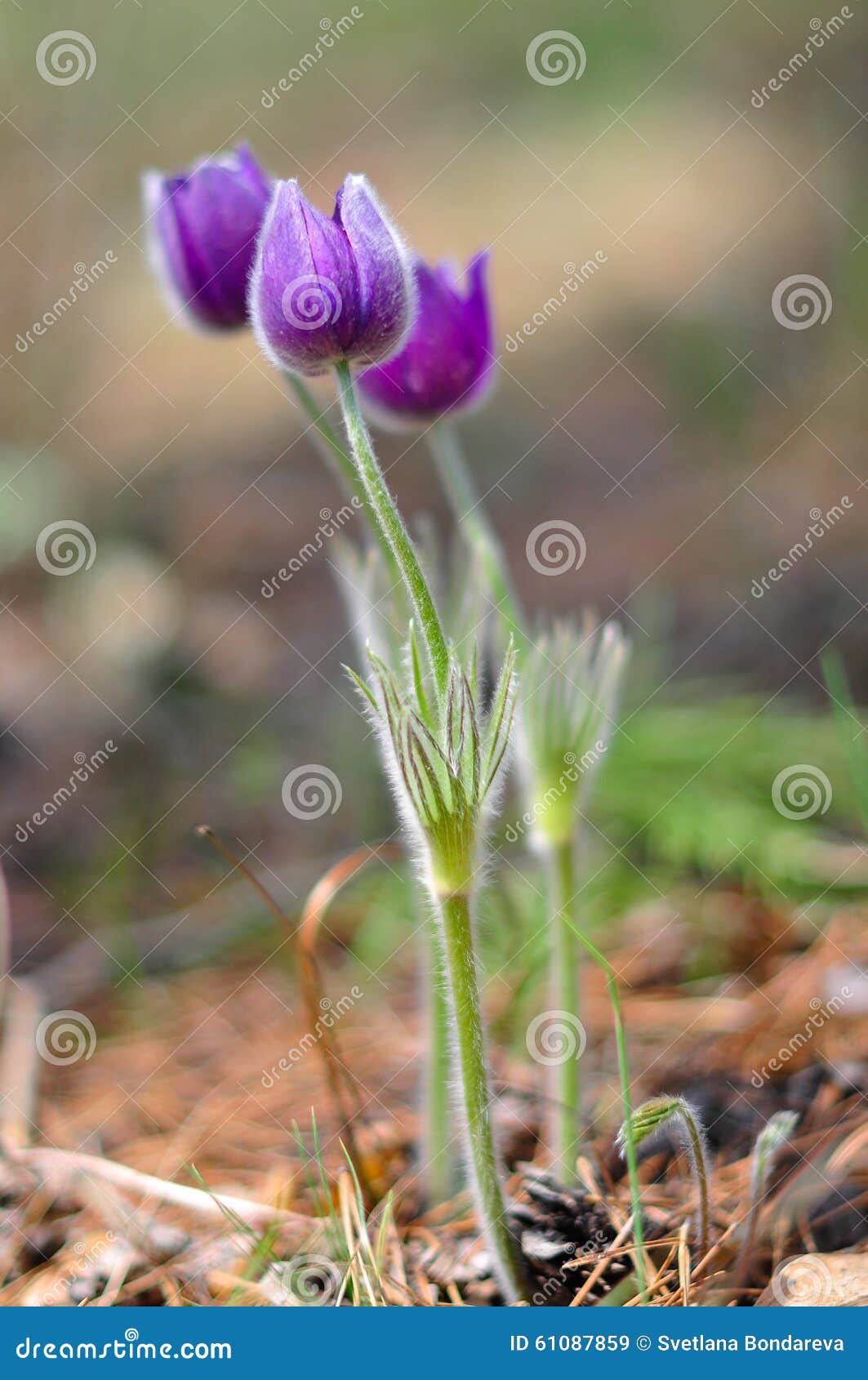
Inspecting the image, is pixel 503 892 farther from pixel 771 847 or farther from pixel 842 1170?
pixel 842 1170

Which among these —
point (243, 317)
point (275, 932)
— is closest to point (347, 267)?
point (243, 317)

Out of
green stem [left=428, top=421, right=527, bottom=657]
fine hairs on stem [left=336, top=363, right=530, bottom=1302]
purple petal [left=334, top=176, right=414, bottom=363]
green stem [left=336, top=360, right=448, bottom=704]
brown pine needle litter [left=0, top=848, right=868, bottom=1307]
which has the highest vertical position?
purple petal [left=334, top=176, right=414, bottom=363]

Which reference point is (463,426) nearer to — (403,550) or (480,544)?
(480,544)

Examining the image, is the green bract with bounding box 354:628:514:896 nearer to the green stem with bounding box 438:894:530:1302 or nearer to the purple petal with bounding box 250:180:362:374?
the green stem with bounding box 438:894:530:1302

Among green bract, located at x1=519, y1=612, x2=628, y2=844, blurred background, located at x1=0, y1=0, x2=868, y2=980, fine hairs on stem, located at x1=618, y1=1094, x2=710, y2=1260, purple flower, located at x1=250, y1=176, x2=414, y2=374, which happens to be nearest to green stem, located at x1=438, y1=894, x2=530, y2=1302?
fine hairs on stem, located at x1=618, y1=1094, x2=710, y2=1260

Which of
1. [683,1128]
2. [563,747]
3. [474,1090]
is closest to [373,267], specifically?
[563,747]

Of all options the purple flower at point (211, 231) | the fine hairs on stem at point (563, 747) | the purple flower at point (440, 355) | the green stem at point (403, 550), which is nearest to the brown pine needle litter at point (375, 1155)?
the fine hairs on stem at point (563, 747)

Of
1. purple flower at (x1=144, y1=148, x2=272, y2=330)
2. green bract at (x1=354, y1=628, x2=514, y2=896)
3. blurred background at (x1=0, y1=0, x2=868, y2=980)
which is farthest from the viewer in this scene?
blurred background at (x1=0, y1=0, x2=868, y2=980)
